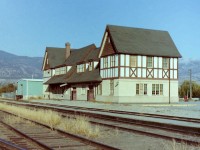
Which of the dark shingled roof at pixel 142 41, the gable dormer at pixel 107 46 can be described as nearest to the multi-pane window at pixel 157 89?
the dark shingled roof at pixel 142 41

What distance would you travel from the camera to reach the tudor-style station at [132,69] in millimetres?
43375

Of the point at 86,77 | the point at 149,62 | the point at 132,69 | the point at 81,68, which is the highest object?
the point at 149,62

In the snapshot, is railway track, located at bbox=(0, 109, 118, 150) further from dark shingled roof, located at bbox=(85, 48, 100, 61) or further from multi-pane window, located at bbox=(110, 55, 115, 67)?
dark shingled roof, located at bbox=(85, 48, 100, 61)

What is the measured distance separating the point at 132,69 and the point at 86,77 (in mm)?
9218

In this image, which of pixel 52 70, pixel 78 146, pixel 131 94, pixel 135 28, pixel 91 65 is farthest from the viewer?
pixel 52 70

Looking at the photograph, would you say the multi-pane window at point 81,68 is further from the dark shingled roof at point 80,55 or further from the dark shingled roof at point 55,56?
the dark shingled roof at point 55,56

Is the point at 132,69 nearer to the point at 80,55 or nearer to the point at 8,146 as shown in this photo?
the point at 80,55

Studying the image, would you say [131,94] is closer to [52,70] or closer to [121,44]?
[121,44]

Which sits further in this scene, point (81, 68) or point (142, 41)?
point (81, 68)

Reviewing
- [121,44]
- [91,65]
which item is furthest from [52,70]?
[121,44]

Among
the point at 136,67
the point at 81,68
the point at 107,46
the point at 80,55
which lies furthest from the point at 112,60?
the point at 80,55

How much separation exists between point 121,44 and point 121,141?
32.8 m

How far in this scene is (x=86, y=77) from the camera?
50812 mm

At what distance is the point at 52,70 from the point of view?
7025 cm
